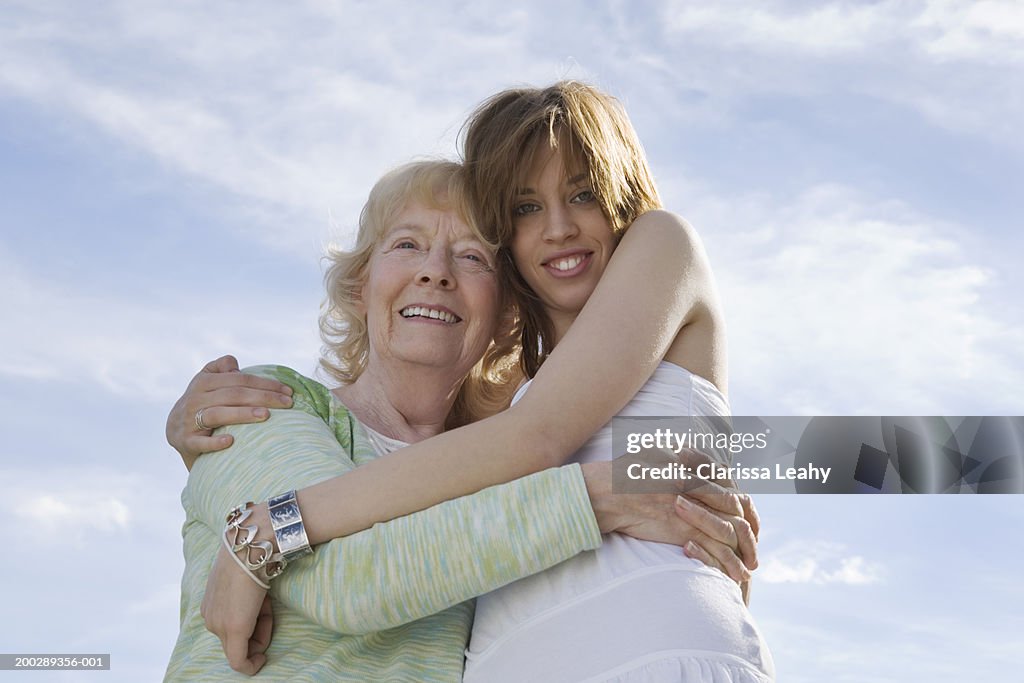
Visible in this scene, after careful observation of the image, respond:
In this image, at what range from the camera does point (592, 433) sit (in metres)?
2.55

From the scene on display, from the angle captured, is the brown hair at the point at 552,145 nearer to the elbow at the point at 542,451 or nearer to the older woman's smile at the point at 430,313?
the older woman's smile at the point at 430,313

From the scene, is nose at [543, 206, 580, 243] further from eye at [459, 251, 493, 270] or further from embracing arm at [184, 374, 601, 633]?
embracing arm at [184, 374, 601, 633]

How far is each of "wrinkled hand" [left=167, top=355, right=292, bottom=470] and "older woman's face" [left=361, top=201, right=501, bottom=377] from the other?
614 mm

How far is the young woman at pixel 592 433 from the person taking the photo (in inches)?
89.7

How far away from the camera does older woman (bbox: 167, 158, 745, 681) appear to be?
233 cm

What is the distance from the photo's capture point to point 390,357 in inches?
141

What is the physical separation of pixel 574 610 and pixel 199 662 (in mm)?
1053

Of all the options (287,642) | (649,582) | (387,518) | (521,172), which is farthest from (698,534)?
(521,172)

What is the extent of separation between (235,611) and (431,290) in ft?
4.49

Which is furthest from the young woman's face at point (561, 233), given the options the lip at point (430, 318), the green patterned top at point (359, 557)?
the green patterned top at point (359, 557)

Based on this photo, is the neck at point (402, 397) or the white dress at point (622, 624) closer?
the white dress at point (622, 624)

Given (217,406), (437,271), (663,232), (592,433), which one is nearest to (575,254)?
(663,232)

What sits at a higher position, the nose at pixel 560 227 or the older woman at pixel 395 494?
the nose at pixel 560 227

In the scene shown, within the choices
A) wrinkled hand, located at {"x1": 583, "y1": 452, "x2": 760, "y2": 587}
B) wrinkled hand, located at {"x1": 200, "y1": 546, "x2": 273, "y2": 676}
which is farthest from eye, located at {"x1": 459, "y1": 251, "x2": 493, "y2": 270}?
wrinkled hand, located at {"x1": 200, "y1": 546, "x2": 273, "y2": 676}
